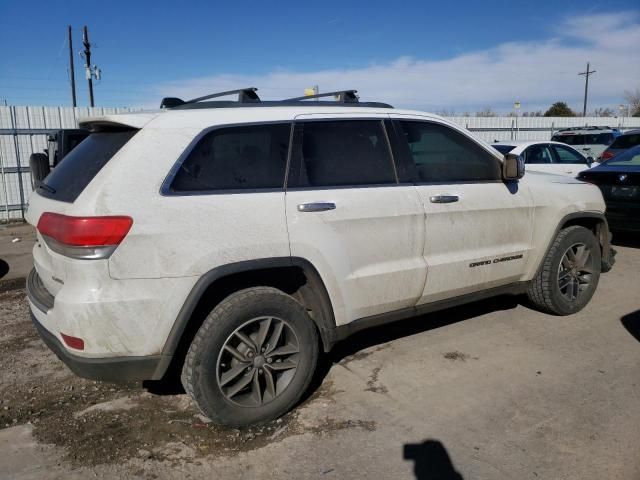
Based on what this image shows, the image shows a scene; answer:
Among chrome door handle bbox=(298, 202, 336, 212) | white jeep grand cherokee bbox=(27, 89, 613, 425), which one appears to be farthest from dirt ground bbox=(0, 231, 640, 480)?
→ chrome door handle bbox=(298, 202, 336, 212)

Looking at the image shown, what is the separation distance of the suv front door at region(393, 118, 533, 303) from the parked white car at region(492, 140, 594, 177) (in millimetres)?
6831

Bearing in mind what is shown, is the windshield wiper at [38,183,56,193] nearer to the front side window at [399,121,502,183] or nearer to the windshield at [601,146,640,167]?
the front side window at [399,121,502,183]

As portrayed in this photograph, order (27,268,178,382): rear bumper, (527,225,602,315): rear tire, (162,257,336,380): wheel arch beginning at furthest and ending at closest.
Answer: (527,225,602,315): rear tire
(162,257,336,380): wheel arch
(27,268,178,382): rear bumper

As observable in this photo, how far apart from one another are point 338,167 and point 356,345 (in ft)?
5.62

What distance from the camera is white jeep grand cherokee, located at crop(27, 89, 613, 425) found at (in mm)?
2643

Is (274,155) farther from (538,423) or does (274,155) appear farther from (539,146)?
(539,146)

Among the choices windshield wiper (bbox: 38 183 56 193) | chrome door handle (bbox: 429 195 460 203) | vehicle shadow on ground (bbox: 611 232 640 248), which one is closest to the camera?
windshield wiper (bbox: 38 183 56 193)

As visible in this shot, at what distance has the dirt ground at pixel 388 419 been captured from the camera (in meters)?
2.75

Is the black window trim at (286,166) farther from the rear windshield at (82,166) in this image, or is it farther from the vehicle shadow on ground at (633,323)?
the vehicle shadow on ground at (633,323)

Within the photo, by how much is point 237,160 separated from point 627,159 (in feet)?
22.4

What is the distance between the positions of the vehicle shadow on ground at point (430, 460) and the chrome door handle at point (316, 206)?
1447 mm

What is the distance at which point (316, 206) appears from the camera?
314cm

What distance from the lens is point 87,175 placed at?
2.83m

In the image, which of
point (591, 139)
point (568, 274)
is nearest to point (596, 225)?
point (568, 274)
